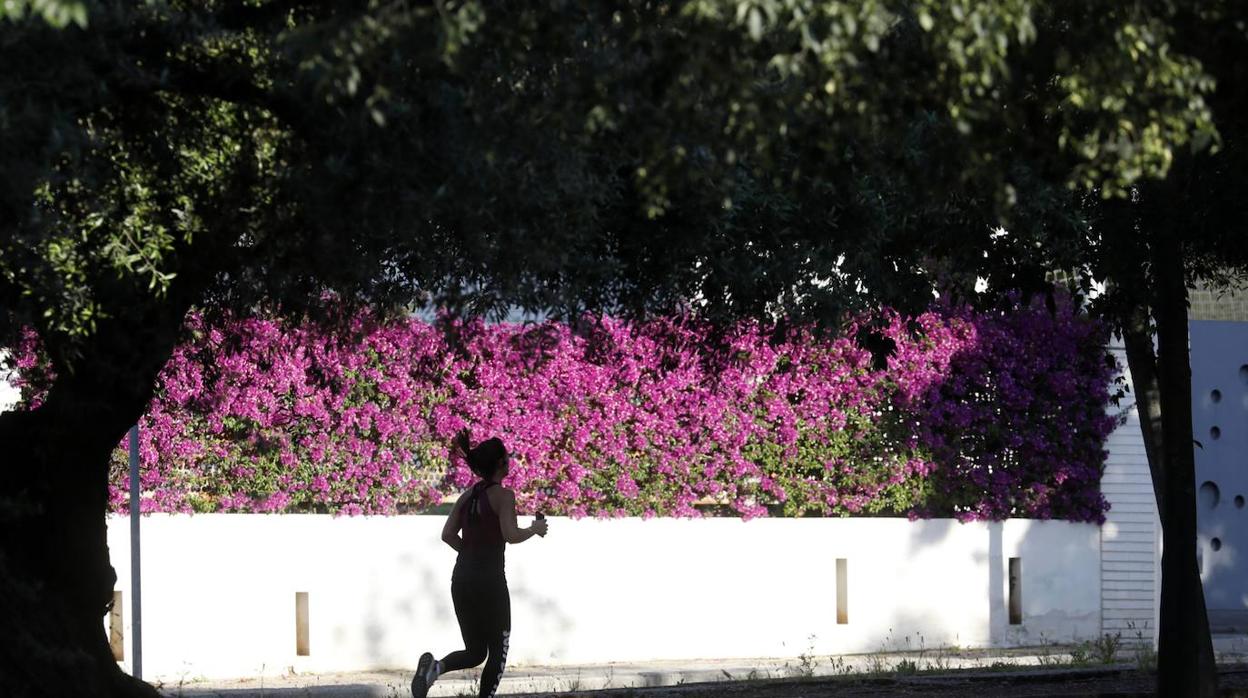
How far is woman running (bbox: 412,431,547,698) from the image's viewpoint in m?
10.2

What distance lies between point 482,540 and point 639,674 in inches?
170

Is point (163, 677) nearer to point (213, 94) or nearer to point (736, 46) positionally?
point (213, 94)

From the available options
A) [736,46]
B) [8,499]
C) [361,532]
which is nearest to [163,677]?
[361,532]

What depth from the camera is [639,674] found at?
46.5 feet

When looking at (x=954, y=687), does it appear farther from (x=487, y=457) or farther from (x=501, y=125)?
(x=501, y=125)

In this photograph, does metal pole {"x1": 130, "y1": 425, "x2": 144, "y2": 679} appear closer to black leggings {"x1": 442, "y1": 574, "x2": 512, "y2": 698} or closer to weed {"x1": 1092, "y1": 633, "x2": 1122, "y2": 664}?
black leggings {"x1": 442, "y1": 574, "x2": 512, "y2": 698}

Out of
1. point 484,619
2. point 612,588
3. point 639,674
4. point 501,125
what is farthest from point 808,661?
point 501,125

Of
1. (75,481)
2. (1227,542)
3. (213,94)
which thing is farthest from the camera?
(1227,542)

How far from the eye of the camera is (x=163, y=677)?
14430mm

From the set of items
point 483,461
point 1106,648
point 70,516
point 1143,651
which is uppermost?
point 483,461

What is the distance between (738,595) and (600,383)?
2269 mm

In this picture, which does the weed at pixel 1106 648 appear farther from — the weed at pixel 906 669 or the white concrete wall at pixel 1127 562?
the weed at pixel 906 669

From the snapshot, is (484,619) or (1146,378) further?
(1146,378)

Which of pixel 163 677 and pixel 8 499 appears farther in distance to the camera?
pixel 163 677
